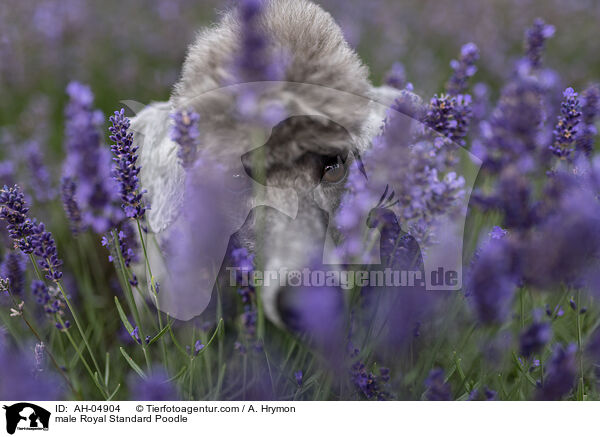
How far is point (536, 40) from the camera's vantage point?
148 cm

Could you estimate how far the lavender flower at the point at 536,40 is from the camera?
4.81ft

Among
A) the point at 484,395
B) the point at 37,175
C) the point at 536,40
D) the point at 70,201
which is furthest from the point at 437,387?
the point at 37,175

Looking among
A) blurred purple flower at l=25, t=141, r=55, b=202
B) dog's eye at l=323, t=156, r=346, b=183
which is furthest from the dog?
blurred purple flower at l=25, t=141, r=55, b=202

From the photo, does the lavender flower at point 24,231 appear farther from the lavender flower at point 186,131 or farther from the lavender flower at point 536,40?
the lavender flower at point 536,40

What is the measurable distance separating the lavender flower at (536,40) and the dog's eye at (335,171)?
722 mm

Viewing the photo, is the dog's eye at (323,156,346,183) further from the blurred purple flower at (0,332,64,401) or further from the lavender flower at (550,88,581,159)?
the blurred purple flower at (0,332,64,401)

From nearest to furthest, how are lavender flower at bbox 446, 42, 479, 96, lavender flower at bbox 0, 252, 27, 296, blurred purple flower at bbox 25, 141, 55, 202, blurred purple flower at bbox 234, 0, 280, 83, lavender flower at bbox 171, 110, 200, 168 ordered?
blurred purple flower at bbox 234, 0, 280, 83 < lavender flower at bbox 171, 110, 200, 168 < lavender flower at bbox 0, 252, 27, 296 < lavender flower at bbox 446, 42, 479, 96 < blurred purple flower at bbox 25, 141, 55, 202

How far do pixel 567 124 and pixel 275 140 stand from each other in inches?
24.7

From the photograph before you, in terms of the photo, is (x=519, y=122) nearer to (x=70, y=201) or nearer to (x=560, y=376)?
(x=560, y=376)

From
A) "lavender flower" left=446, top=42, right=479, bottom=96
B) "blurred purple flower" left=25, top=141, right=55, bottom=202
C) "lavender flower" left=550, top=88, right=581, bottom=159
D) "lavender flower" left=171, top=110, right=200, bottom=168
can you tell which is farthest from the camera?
"blurred purple flower" left=25, top=141, right=55, bottom=202

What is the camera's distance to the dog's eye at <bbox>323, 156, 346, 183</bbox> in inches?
45.3

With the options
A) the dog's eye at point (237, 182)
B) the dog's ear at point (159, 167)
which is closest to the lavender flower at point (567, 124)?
the dog's eye at point (237, 182)
